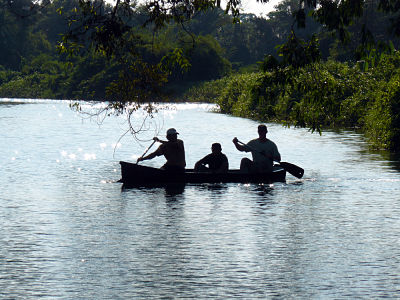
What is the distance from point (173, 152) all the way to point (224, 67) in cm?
9333

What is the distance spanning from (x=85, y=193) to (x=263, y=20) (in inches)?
Answer: 5033

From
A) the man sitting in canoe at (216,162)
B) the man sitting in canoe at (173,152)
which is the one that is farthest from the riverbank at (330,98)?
the man sitting in canoe at (173,152)

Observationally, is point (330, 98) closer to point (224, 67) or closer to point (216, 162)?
point (216, 162)

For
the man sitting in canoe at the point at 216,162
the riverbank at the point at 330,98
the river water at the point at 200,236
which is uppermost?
the riverbank at the point at 330,98

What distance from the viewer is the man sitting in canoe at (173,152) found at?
2286 centimetres

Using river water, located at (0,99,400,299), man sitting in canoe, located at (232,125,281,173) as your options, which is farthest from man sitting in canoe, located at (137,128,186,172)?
man sitting in canoe, located at (232,125,281,173)

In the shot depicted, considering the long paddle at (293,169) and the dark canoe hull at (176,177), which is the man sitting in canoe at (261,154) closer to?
the dark canoe hull at (176,177)

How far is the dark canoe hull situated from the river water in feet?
0.87

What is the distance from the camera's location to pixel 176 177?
23.3m

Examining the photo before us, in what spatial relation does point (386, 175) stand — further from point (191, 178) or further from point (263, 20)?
point (263, 20)

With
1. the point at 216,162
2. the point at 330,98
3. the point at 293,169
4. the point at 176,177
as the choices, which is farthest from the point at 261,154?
the point at 330,98

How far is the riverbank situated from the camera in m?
16.0

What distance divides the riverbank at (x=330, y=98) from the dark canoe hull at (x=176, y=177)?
67.7 inches

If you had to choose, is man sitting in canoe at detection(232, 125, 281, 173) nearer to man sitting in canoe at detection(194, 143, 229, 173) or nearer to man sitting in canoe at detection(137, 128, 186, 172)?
man sitting in canoe at detection(194, 143, 229, 173)
